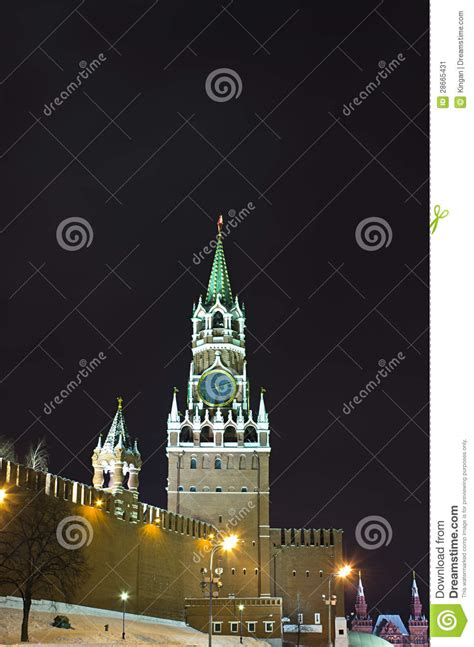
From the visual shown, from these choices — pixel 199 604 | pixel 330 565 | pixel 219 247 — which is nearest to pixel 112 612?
pixel 199 604

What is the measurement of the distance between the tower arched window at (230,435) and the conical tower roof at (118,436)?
1301cm

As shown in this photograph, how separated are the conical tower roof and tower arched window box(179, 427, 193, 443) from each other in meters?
11.1

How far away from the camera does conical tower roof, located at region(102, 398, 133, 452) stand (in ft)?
261

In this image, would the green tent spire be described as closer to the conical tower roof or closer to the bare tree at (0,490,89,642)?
the conical tower roof

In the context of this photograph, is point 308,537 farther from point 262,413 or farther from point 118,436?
point 118,436

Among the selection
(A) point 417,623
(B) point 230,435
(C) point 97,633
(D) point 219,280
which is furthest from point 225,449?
(A) point 417,623

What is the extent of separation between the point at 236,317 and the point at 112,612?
43.7 meters

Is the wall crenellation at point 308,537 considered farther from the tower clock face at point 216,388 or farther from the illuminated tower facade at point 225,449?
the tower clock face at point 216,388

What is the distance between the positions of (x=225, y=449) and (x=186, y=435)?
3.95m

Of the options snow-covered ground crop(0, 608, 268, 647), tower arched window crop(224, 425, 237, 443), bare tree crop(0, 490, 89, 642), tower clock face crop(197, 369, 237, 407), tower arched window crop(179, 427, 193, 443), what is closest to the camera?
snow-covered ground crop(0, 608, 268, 647)

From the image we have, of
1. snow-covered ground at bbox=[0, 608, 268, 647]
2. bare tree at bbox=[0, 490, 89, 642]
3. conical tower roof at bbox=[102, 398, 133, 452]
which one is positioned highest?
conical tower roof at bbox=[102, 398, 133, 452]

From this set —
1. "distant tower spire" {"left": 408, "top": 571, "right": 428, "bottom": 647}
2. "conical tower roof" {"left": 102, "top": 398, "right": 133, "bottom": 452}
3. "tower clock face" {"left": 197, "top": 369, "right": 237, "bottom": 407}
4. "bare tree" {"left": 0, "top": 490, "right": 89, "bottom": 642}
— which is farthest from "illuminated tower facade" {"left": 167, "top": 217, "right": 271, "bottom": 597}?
"distant tower spire" {"left": 408, "top": 571, "right": 428, "bottom": 647}

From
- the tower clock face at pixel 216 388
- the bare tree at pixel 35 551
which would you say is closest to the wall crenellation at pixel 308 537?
the tower clock face at pixel 216 388

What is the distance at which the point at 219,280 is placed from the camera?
100 meters
